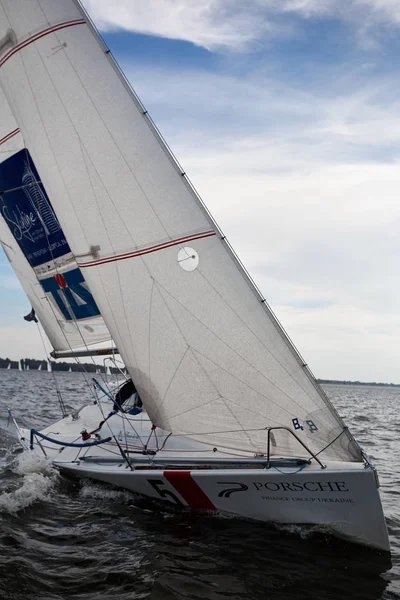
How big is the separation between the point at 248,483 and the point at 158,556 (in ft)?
4.52

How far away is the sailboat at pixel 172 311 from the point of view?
6.25 metres

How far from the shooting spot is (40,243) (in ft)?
31.3

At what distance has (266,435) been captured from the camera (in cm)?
652

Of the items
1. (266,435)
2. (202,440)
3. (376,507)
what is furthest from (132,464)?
(376,507)

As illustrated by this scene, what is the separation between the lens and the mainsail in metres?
6.33

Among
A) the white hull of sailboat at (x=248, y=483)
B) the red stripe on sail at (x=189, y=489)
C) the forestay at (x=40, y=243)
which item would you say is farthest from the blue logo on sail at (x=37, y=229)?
the red stripe on sail at (x=189, y=489)

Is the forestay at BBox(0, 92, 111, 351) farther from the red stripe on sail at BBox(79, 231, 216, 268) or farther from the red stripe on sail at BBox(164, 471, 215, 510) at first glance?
the red stripe on sail at BBox(164, 471, 215, 510)

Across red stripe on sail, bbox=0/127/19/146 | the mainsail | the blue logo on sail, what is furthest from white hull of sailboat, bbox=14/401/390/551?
red stripe on sail, bbox=0/127/19/146

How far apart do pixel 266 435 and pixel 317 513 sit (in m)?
1.10

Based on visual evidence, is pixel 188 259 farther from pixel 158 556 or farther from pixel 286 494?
pixel 158 556

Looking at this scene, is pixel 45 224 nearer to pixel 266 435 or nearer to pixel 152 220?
pixel 152 220

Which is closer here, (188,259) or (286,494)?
(286,494)

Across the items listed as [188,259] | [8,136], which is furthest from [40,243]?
[188,259]

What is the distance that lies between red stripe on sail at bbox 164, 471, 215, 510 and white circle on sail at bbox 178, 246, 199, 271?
8.91 feet
